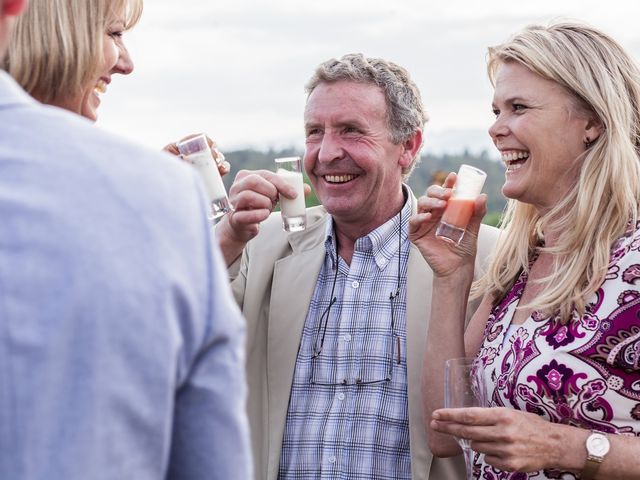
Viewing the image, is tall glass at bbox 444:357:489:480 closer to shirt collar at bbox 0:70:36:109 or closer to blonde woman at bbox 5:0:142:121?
blonde woman at bbox 5:0:142:121

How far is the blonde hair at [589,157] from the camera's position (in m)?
3.24

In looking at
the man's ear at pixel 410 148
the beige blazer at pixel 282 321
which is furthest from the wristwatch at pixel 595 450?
the man's ear at pixel 410 148

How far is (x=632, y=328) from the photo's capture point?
3043 mm

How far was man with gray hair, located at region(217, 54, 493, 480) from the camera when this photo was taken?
3756mm

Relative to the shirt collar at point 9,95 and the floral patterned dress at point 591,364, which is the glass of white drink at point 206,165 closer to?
the floral patterned dress at point 591,364

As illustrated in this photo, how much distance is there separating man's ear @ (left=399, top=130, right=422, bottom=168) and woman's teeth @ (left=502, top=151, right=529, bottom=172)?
94 centimetres

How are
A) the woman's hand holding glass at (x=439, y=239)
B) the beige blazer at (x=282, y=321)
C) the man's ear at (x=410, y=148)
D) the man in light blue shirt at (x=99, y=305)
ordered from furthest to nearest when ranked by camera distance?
the man's ear at (x=410, y=148) → the beige blazer at (x=282, y=321) → the woman's hand holding glass at (x=439, y=239) → the man in light blue shirt at (x=99, y=305)

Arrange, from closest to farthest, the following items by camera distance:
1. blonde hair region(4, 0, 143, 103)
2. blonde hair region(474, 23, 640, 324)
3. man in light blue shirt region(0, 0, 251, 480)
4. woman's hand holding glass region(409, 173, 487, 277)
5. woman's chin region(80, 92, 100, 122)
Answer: man in light blue shirt region(0, 0, 251, 480) → blonde hair region(4, 0, 143, 103) → woman's chin region(80, 92, 100, 122) → blonde hair region(474, 23, 640, 324) → woman's hand holding glass region(409, 173, 487, 277)

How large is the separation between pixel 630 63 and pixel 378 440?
1721mm

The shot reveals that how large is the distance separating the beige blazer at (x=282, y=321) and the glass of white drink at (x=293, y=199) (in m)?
0.40

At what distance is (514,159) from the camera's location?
354 centimetres

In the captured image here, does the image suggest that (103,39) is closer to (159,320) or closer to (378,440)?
(159,320)

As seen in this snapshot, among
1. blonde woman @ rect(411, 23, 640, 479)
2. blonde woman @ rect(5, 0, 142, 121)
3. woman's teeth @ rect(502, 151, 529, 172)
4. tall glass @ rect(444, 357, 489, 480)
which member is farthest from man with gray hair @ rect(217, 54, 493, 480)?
blonde woman @ rect(5, 0, 142, 121)

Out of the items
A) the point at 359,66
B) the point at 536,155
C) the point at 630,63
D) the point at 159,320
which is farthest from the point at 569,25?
the point at 159,320
